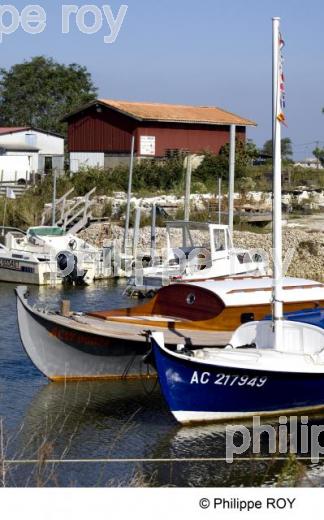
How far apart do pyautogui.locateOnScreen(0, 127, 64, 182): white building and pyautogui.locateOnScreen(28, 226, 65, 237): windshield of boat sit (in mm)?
16612

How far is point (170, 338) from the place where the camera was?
19.8m

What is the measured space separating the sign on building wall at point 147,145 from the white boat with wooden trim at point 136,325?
34815 mm

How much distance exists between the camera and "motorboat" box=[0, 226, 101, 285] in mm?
36188

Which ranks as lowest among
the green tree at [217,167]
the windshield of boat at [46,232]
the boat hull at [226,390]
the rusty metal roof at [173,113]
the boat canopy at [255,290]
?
the boat hull at [226,390]

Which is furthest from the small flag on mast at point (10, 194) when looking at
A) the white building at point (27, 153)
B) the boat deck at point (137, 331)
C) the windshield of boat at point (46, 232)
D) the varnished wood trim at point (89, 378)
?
the varnished wood trim at point (89, 378)

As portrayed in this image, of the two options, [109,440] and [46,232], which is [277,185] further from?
[46,232]

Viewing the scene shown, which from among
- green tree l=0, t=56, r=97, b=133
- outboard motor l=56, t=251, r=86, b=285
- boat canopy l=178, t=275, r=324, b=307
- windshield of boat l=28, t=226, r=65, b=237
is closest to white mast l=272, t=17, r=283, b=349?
boat canopy l=178, t=275, r=324, b=307

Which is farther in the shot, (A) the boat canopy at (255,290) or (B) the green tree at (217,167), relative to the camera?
(B) the green tree at (217,167)

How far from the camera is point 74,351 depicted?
2048cm

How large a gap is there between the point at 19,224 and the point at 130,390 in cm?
2497

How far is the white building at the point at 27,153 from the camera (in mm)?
58125

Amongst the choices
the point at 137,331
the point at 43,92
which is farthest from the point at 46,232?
the point at 43,92

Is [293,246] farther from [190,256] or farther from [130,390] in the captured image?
[130,390]

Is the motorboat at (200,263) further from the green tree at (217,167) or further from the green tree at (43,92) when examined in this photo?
the green tree at (43,92)
